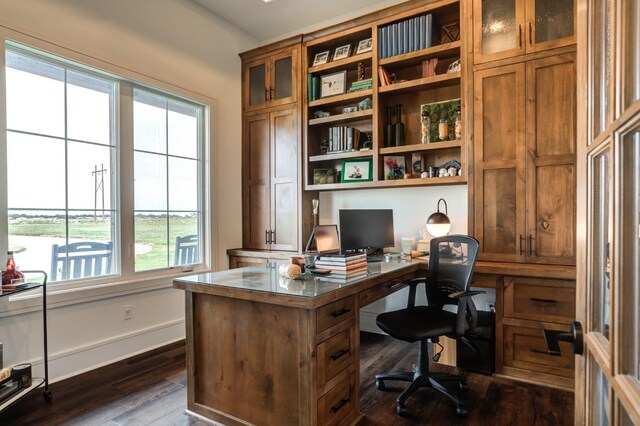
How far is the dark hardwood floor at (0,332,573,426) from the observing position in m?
2.09

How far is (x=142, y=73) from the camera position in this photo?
3.17m

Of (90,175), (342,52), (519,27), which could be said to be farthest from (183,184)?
(519,27)

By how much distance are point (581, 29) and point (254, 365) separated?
190 cm

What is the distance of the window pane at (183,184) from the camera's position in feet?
11.6

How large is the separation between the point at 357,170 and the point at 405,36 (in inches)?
49.8

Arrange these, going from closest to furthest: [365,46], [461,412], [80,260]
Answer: [461,412] < [80,260] < [365,46]

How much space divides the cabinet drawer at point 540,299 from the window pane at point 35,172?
3.38 m

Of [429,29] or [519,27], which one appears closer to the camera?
[519,27]

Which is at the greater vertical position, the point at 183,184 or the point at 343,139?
the point at 343,139

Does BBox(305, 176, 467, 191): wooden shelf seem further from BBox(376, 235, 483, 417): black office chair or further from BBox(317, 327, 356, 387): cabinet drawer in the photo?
BBox(317, 327, 356, 387): cabinet drawer

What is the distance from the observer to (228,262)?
159 inches

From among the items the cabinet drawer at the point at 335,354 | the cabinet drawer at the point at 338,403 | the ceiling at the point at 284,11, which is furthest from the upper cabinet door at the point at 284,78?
the cabinet drawer at the point at 338,403

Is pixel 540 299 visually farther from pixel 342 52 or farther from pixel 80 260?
pixel 80 260

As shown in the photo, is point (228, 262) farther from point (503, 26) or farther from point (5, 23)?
point (503, 26)
